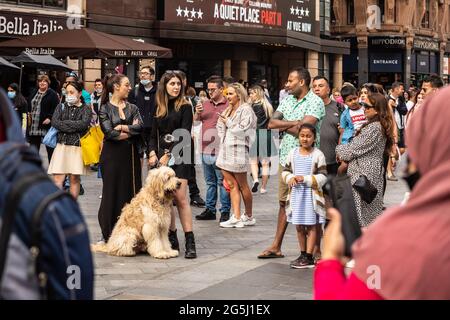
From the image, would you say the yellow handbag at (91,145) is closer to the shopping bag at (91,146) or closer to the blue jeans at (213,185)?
the shopping bag at (91,146)

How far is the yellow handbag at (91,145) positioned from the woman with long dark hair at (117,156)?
5.55 ft

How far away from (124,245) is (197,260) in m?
0.75

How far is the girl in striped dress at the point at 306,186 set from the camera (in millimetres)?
8258

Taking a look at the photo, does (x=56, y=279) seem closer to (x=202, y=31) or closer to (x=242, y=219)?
(x=242, y=219)

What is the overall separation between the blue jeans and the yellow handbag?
1.53 meters

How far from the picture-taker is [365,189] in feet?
27.0

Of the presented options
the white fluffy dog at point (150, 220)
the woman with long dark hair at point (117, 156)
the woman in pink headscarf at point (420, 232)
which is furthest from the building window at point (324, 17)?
the woman in pink headscarf at point (420, 232)

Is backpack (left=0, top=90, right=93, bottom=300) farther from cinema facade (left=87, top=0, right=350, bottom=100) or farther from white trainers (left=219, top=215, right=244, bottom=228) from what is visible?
cinema facade (left=87, top=0, right=350, bottom=100)

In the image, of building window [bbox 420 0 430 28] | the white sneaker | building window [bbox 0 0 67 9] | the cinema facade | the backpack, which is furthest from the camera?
building window [bbox 420 0 430 28]

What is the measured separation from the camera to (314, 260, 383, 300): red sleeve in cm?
267

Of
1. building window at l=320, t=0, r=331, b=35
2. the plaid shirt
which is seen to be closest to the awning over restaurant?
the plaid shirt

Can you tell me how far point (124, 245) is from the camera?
8.84 meters
